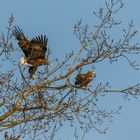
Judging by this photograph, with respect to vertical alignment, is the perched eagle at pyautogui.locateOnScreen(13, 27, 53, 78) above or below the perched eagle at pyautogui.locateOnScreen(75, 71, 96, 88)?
→ above

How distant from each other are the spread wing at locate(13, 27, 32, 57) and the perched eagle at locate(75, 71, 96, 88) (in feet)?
5.18

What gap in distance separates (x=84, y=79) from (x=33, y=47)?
206 cm

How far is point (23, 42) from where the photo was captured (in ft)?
60.2

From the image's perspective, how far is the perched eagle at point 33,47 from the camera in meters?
18.2

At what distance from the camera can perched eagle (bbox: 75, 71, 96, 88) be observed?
1720 cm

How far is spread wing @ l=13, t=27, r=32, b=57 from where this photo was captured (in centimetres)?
1823

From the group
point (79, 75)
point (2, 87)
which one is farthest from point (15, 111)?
point (79, 75)

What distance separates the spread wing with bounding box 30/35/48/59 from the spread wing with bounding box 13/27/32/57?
0.54 feet

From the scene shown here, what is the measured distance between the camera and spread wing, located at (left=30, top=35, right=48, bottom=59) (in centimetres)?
1870

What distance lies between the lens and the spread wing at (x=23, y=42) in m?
18.2

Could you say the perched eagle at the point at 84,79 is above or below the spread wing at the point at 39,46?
below

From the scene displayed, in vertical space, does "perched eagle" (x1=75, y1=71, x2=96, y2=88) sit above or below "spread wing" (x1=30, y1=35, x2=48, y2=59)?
below

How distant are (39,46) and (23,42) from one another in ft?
2.49

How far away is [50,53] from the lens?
16.9m
